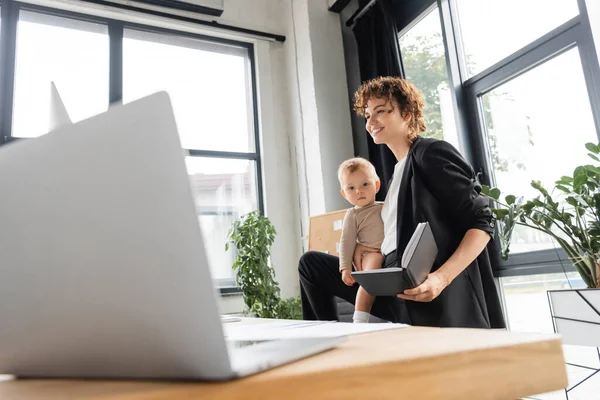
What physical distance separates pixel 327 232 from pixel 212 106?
178 cm

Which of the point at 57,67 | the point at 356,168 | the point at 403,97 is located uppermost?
the point at 57,67

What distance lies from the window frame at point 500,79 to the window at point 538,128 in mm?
47

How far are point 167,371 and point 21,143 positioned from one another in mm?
203

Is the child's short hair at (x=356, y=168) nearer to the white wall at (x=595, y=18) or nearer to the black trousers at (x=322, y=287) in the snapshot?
the black trousers at (x=322, y=287)

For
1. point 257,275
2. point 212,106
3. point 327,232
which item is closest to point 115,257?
point 327,232

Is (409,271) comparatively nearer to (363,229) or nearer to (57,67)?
(363,229)

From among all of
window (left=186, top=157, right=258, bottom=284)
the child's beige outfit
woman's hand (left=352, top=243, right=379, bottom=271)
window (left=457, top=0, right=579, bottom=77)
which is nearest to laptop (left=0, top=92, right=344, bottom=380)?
woman's hand (left=352, top=243, right=379, bottom=271)

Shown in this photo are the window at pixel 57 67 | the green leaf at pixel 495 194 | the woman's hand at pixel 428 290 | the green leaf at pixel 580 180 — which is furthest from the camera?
the window at pixel 57 67

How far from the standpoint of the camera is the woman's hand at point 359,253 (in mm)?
1892

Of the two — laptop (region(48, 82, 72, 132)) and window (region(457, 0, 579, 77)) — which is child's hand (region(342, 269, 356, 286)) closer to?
laptop (region(48, 82, 72, 132))

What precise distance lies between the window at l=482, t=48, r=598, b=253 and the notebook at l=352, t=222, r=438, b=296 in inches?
59.3

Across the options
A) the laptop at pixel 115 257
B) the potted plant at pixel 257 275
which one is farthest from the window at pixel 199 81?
the laptop at pixel 115 257

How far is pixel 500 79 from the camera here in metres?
2.69

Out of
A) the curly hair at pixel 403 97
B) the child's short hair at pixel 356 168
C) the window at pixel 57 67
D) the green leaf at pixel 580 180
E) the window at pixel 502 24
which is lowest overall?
the green leaf at pixel 580 180
